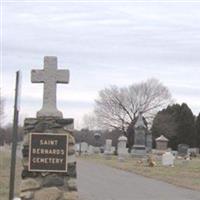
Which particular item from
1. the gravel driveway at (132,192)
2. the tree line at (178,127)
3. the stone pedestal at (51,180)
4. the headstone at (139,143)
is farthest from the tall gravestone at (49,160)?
the tree line at (178,127)

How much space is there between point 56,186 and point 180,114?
92.6 metres

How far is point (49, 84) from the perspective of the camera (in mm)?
11586

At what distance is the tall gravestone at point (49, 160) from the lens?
11.1 m

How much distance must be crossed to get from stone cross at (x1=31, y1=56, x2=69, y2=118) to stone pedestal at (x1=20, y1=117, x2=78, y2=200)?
0.38 metres

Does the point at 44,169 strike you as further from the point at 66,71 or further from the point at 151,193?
the point at 151,193

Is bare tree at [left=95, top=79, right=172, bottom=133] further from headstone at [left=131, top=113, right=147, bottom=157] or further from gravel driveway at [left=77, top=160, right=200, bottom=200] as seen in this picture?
gravel driveway at [left=77, top=160, right=200, bottom=200]

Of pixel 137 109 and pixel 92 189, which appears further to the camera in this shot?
pixel 137 109

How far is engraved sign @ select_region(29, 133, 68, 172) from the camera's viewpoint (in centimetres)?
1111

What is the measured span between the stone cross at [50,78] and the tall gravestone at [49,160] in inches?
11.7

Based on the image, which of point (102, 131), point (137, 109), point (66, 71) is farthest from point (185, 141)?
point (66, 71)

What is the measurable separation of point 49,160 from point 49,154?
0.35 feet

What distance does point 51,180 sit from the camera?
11.2m

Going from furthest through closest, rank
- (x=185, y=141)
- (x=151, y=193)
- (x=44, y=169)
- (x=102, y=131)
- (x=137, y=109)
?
(x=102, y=131) < (x=137, y=109) < (x=185, y=141) < (x=151, y=193) < (x=44, y=169)

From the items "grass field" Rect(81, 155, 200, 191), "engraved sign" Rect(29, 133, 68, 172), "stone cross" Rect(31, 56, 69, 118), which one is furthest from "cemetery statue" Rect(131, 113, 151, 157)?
"engraved sign" Rect(29, 133, 68, 172)
